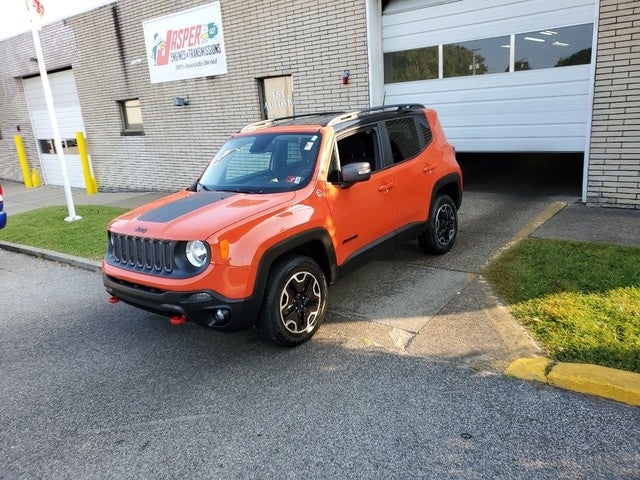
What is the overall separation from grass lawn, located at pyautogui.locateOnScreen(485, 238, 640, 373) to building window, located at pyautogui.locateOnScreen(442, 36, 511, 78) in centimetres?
364

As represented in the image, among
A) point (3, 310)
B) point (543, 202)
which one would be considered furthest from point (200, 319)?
point (543, 202)

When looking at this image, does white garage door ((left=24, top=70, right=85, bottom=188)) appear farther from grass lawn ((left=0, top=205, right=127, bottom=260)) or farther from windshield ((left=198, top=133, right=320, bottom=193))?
windshield ((left=198, top=133, right=320, bottom=193))

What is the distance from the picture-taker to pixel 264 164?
4824 mm

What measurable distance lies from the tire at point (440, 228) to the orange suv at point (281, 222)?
0.04m

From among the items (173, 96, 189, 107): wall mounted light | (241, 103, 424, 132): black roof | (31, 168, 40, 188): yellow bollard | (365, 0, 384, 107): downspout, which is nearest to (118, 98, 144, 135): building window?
(173, 96, 189, 107): wall mounted light

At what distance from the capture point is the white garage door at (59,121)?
1591cm

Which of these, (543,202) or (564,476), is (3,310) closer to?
(564,476)

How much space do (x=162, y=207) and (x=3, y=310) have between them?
279 centimetres

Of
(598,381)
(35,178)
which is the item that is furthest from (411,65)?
(35,178)

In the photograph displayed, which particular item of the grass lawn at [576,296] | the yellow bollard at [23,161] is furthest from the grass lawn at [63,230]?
the yellow bollard at [23,161]

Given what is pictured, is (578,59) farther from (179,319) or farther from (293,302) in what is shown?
(179,319)

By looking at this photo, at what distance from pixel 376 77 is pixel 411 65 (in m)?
0.66

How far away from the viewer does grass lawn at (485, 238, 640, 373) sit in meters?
3.66

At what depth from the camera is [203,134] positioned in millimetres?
12328
